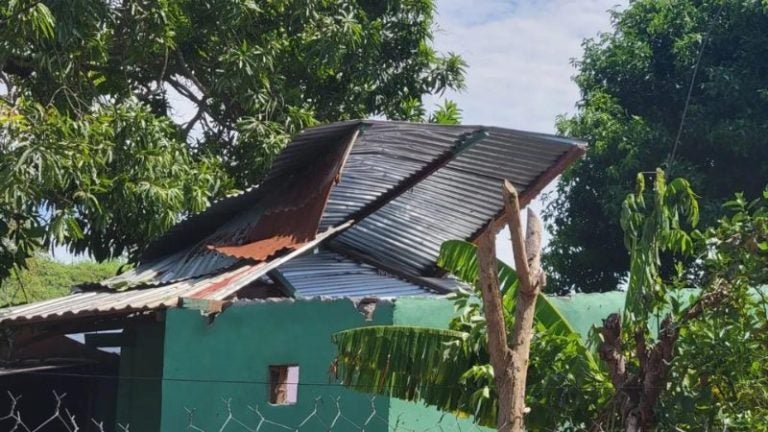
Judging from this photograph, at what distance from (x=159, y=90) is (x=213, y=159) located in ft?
4.25

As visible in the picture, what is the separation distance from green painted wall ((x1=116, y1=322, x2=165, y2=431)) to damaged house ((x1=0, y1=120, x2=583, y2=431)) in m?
0.02

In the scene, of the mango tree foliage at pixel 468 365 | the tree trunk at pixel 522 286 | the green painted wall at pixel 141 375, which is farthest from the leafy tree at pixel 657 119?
the tree trunk at pixel 522 286

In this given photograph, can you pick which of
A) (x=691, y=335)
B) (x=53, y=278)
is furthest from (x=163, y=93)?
(x=53, y=278)

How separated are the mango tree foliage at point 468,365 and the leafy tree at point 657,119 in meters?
9.51

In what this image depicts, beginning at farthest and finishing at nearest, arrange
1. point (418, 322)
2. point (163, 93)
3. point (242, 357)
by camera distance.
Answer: point (163, 93)
point (242, 357)
point (418, 322)

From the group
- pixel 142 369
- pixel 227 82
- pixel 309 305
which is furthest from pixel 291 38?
pixel 309 305

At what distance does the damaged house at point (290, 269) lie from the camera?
8.09m

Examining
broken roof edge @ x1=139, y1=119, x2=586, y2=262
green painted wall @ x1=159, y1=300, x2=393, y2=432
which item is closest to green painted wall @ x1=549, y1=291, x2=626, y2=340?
broken roof edge @ x1=139, y1=119, x2=586, y2=262

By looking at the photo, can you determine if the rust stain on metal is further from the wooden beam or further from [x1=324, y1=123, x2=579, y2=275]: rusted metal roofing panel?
the wooden beam

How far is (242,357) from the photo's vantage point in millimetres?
8133

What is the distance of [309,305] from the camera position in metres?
7.88

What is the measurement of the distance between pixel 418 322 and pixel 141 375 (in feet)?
11.7

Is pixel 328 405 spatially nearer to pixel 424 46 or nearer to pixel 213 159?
pixel 213 159

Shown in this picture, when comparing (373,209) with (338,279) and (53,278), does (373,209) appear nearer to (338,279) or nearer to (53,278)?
(338,279)
